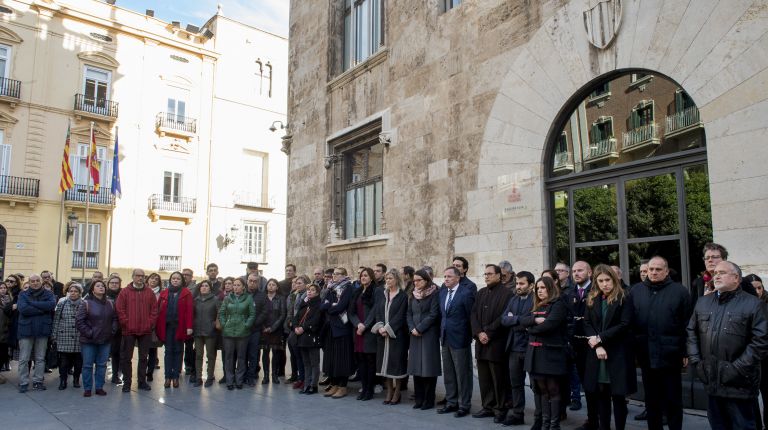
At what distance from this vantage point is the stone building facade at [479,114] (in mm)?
7039

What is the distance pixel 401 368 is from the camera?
814 centimetres

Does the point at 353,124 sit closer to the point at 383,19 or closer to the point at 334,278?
the point at 383,19

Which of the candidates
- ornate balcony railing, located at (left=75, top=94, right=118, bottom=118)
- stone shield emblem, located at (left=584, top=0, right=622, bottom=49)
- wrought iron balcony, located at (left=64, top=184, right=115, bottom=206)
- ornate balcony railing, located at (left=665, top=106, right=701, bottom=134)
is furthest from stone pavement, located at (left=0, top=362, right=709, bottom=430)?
ornate balcony railing, located at (left=75, top=94, right=118, bottom=118)

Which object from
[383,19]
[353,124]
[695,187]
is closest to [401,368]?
[695,187]

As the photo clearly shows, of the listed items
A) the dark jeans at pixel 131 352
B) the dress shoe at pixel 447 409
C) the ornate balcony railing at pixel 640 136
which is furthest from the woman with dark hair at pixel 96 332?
the ornate balcony railing at pixel 640 136

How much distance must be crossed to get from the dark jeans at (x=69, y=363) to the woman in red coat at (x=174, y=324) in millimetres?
1467

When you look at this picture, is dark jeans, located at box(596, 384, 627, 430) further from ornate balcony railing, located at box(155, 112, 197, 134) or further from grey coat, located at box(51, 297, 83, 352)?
ornate balcony railing, located at box(155, 112, 197, 134)

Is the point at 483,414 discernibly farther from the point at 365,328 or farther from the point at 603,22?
the point at 603,22

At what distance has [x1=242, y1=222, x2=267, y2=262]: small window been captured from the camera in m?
34.4

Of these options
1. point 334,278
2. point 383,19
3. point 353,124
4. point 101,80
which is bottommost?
point 334,278

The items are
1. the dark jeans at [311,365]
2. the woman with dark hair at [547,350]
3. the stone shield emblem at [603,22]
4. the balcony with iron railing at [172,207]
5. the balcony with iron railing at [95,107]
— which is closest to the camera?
the woman with dark hair at [547,350]

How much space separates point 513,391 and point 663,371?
1704 mm

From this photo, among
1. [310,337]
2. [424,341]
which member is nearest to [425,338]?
[424,341]

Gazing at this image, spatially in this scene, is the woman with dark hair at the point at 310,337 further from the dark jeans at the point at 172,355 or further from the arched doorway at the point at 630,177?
the arched doorway at the point at 630,177
